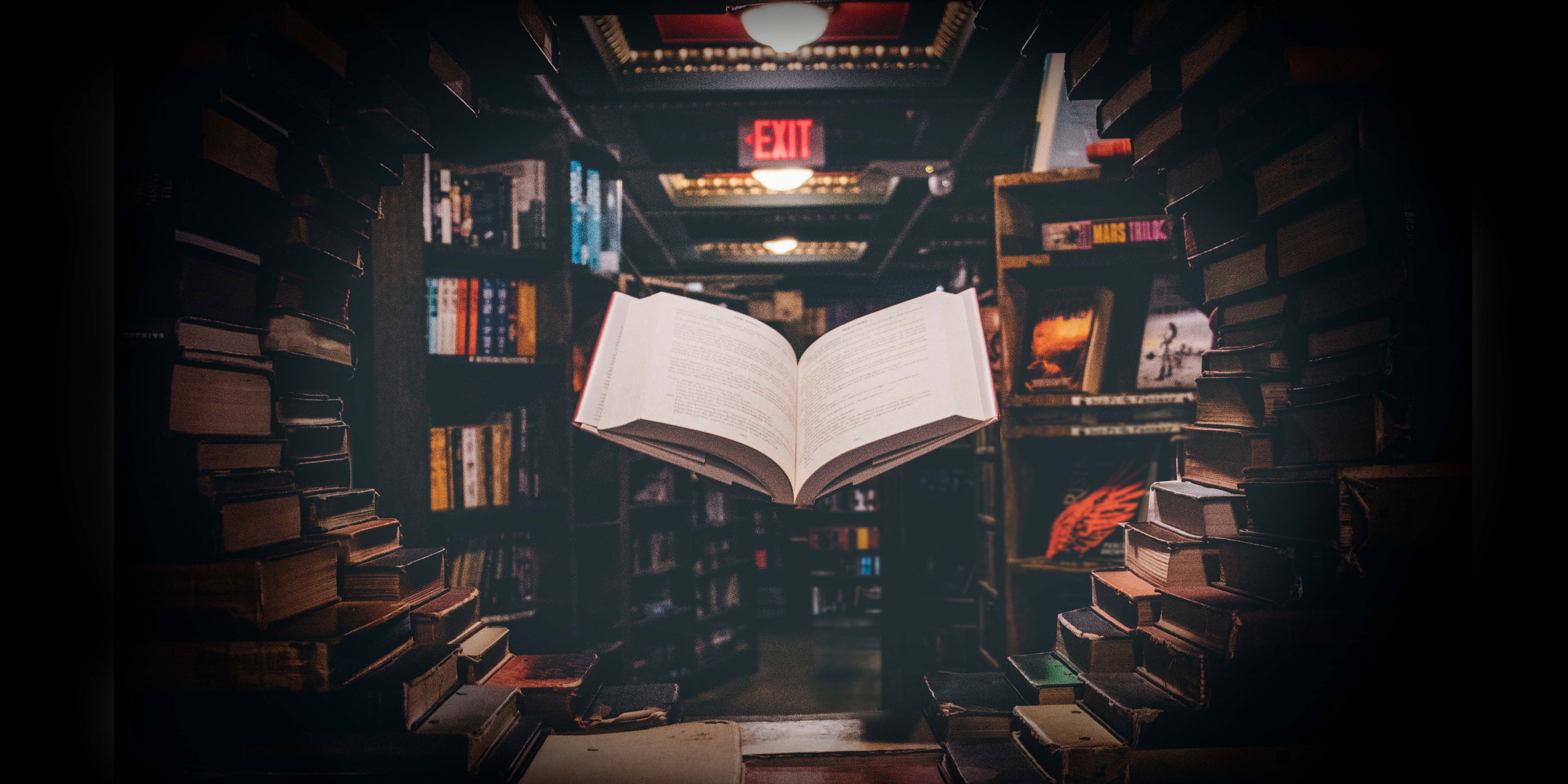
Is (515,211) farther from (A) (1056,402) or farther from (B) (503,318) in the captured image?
(A) (1056,402)

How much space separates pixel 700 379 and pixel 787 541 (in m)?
3.94

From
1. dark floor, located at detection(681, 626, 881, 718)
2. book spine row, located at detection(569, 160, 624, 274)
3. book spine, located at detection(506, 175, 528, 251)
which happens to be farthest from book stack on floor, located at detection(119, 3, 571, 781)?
dark floor, located at detection(681, 626, 881, 718)

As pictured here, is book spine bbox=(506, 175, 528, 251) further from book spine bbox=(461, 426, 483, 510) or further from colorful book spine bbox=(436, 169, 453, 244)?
book spine bbox=(461, 426, 483, 510)

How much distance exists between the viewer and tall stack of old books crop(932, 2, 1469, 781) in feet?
2.05

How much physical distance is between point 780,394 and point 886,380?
0.48ft

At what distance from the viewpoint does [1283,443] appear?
74 cm

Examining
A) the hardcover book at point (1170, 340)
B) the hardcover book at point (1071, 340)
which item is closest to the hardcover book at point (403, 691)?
the hardcover book at point (1071, 340)

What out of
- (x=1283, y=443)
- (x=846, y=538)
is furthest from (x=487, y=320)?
(x=846, y=538)

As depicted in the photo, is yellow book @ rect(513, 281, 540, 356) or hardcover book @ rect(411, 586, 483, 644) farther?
yellow book @ rect(513, 281, 540, 356)

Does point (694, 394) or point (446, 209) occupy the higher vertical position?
point (446, 209)

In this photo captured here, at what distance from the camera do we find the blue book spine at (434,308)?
76.7 inches

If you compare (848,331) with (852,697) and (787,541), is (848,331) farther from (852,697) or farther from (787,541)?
(787,541)

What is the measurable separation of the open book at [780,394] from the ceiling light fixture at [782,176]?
208 cm

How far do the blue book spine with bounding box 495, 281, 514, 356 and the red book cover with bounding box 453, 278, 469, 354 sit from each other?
0.28ft
